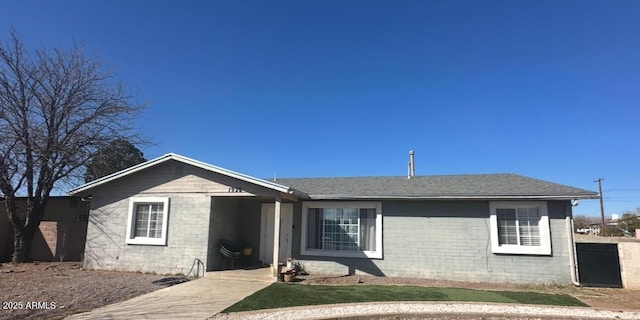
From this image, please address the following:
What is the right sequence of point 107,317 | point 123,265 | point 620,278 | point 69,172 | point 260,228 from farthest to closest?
point 69,172
point 260,228
point 123,265
point 620,278
point 107,317

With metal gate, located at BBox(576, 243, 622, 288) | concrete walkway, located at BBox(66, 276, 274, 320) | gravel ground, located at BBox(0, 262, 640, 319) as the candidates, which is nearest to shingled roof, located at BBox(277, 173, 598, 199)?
metal gate, located at BBox(576, 243, 622, 288)

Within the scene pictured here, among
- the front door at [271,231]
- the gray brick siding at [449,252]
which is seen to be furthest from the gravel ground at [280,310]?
the front door at [271,231]

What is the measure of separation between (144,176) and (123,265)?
3225 millimetres

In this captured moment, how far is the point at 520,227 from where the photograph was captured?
11.9 m

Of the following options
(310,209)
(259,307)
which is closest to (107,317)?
(259,307)

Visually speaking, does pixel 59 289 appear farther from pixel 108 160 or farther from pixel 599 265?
pixel 599 265

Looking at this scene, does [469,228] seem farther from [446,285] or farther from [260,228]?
[260,228]

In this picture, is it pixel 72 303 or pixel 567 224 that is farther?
pixel 567 224

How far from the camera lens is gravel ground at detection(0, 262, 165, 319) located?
7.75m

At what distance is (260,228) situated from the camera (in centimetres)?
1432

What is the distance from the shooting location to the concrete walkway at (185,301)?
7371 millimetres

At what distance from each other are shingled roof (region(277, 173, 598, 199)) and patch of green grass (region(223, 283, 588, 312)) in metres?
3.06

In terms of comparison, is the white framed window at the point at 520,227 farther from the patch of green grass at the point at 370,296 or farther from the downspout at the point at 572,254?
the patch of green grass at the point at 370,296

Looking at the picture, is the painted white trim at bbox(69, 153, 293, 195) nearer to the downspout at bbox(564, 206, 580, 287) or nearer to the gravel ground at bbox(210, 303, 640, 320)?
the gravel ground at bbox(210, 303, 640, 320)
